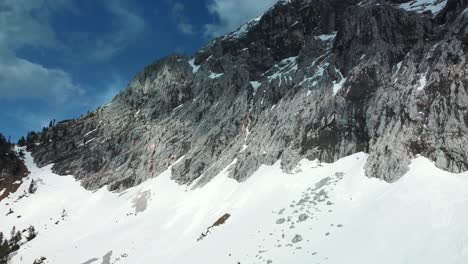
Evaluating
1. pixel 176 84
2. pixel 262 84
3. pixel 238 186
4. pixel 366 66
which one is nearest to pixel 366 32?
pixel 366 66

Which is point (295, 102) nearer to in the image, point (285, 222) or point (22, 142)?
point (285, 222)

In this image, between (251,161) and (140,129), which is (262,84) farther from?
(140,129)

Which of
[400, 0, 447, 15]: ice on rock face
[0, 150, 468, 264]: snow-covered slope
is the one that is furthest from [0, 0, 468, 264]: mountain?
[400, 0, 447, 15]: ice on rock face

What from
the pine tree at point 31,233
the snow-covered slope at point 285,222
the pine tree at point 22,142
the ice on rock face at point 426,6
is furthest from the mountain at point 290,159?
the pine tree at point 22,142

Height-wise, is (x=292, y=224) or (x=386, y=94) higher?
(x=386, y=94)

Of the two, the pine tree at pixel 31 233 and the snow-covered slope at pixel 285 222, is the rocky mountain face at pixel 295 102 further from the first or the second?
the pine tree at pixel 31 233
